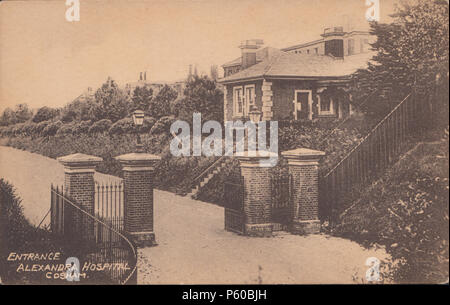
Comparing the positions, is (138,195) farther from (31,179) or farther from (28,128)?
(28,128)

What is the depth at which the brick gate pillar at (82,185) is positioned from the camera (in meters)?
8.69

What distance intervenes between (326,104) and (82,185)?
18.7ft

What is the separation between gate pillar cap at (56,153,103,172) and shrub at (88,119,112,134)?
1839 mm

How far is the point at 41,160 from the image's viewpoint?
31.6 ft

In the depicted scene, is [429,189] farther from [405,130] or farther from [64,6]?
[64,6]

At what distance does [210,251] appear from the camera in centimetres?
894

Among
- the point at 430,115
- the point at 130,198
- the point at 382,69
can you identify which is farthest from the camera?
the point at 382,69

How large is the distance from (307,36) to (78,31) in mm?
4705

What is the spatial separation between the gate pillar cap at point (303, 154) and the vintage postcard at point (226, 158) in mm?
26

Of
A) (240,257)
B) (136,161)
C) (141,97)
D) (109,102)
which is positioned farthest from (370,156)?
(109,102)

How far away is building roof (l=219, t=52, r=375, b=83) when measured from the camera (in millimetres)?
10953

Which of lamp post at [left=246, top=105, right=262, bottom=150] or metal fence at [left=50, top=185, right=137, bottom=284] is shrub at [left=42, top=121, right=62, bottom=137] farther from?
lamp post at [left=246, top=105, right=262, bottom=150]

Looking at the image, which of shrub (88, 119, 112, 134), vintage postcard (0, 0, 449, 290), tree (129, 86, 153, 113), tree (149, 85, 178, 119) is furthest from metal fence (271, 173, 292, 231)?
shrub (88, 119, 112, 134)

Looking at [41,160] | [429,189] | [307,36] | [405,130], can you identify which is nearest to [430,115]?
[405,130]
